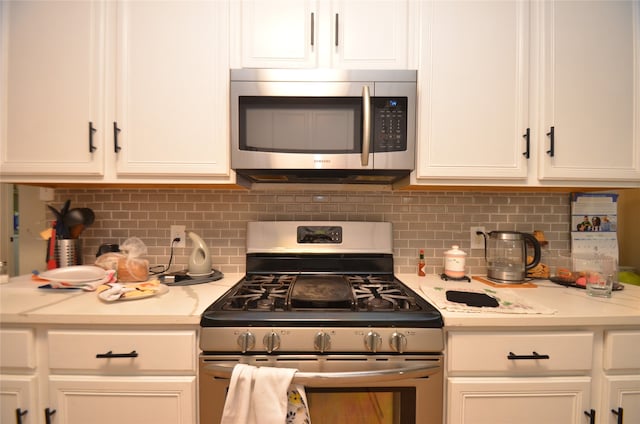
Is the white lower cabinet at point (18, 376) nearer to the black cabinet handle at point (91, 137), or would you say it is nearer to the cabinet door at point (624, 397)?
the black cabinet handle at point (91, 137)

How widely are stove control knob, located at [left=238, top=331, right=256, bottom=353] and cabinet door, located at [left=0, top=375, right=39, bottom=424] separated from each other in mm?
750

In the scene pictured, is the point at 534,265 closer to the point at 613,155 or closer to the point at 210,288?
the point at 613,155

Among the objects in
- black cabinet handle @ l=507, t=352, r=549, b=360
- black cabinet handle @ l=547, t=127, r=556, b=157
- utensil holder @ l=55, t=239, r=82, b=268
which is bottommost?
black cabinet handle @ l=507, t=352, r=549, b=360

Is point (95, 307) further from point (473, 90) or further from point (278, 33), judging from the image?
point (473, 90)

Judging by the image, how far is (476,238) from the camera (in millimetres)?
1512

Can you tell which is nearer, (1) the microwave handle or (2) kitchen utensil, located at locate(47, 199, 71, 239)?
(1) the microwave handle

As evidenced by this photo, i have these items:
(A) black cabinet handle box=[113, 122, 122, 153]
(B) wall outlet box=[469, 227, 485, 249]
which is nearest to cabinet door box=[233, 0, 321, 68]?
(A) black cabinet handle box=[113, 122, 122, 153]

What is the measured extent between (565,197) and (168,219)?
7.49ft

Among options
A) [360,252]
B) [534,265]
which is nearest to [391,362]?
[360,252]

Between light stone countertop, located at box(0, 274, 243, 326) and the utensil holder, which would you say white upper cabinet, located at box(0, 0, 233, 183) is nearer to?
the utensil holder

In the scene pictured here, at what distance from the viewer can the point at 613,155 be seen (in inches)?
47.4

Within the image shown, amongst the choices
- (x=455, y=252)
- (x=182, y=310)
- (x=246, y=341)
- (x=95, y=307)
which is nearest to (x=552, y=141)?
(x=455, y=252)

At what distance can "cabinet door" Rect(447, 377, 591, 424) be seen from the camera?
3.01 feet

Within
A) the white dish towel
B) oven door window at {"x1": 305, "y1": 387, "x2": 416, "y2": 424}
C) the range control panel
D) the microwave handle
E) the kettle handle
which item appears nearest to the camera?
the white dish towel
